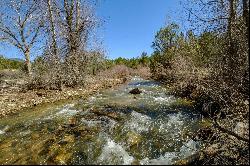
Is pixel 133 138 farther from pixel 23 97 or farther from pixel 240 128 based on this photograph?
pixel 23 97

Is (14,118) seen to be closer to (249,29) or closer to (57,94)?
(57,94)

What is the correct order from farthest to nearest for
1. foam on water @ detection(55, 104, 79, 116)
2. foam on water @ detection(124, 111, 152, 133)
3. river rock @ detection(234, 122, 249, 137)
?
foam on water @ detection(55, 104, 79, 116) → foam on water @ detection(124, 111, 152, 133) → river rock @ detection(234, 122, 249, 137)

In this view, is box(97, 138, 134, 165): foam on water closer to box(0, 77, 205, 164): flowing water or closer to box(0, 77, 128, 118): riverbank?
box(0, 77, 205, 164): flowing water

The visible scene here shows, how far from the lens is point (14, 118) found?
1288 centimetres

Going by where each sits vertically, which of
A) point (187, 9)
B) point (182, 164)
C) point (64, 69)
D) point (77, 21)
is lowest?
point (182, 164)

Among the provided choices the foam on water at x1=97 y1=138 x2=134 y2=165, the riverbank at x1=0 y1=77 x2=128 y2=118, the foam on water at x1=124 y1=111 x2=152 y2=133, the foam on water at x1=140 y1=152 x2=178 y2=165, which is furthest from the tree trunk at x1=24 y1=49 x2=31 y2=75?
the foam on water at x1=140 y1=152 x2=178 y2=165

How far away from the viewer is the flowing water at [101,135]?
26.4ft

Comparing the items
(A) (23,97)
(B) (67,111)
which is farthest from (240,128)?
(A) (23,97)

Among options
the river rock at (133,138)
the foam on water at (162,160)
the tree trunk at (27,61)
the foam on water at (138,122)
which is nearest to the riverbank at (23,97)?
the tree trunk at (27,61)

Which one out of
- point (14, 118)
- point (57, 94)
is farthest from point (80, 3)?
point (14, 118)

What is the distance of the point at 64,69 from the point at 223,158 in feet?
53.7

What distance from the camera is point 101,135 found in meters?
9.49

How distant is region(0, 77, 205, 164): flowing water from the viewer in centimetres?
805

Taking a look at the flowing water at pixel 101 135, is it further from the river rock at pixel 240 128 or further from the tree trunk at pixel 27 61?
the tree trunk at pixel 27 61
